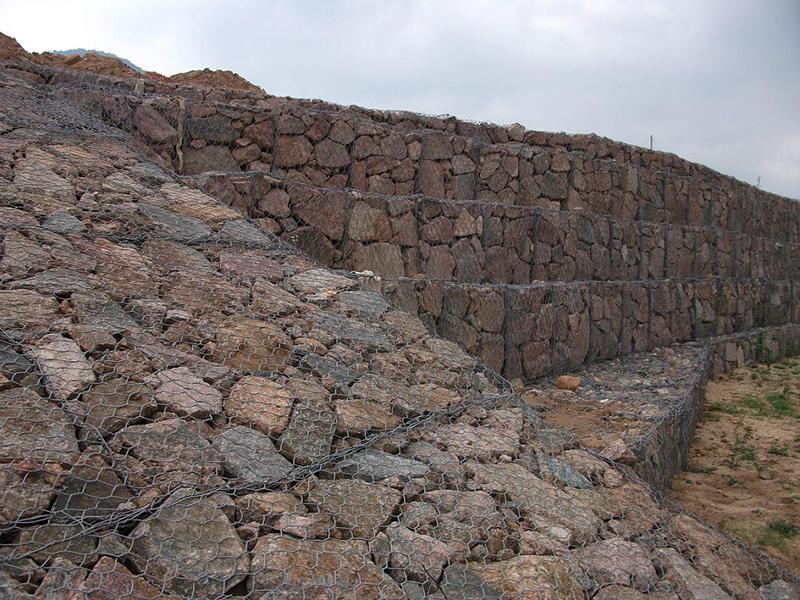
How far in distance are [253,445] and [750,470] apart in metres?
4.52

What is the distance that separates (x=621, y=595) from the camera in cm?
249

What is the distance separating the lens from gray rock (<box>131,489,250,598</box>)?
6.57 feet

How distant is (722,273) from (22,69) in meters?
10.2

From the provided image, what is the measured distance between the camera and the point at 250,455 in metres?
2.57

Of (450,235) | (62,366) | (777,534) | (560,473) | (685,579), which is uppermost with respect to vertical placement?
(450,235)

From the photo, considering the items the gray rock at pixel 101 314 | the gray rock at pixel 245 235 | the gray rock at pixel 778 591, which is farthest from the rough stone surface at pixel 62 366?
the gray rock at pixel 778 591

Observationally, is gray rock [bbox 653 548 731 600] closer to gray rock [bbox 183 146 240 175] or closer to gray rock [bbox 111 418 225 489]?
gray rock [bbox 111 418 225 489]

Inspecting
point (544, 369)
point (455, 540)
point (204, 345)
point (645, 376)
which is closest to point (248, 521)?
point (455, 540)

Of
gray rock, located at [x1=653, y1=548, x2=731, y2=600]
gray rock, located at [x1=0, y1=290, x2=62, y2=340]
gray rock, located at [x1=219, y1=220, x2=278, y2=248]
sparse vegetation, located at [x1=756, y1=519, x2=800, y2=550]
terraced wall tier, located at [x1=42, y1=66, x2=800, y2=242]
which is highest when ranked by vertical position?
terraced wall tier, located at [x1=42, y1=66, x2=800, y2=242]

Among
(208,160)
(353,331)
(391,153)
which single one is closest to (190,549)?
(353,331)

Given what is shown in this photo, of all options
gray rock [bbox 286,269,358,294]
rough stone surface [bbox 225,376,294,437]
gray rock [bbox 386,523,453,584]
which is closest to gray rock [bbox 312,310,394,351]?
gray rock [bbox 286,269,358,294]

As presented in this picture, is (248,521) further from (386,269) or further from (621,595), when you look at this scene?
(386,269)

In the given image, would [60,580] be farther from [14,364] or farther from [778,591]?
Answer: [778,591]

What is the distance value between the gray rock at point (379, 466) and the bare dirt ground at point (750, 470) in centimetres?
253
